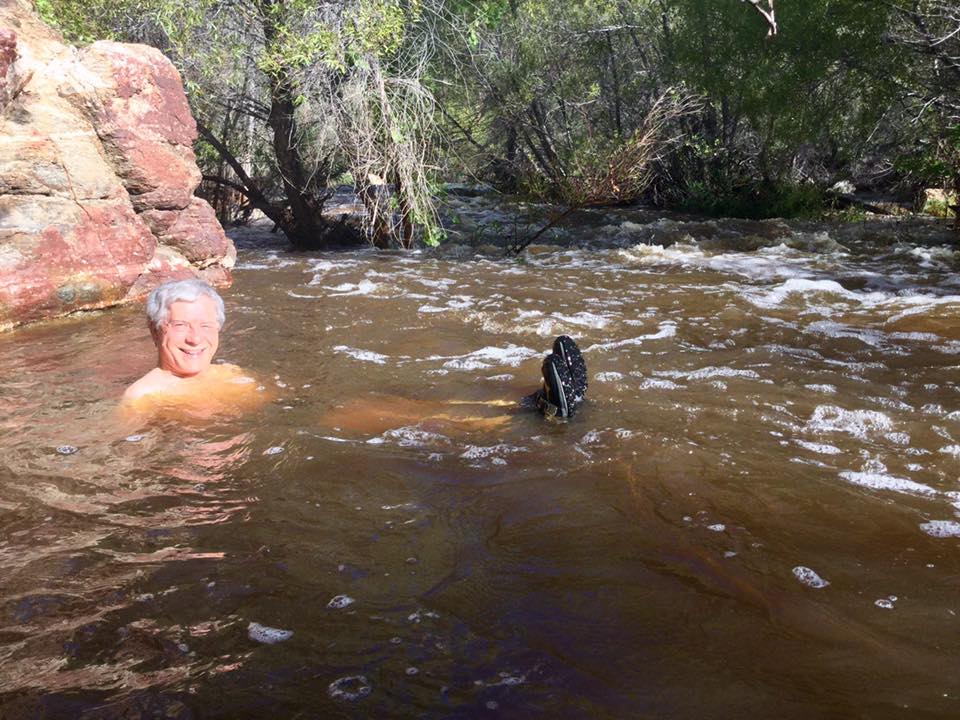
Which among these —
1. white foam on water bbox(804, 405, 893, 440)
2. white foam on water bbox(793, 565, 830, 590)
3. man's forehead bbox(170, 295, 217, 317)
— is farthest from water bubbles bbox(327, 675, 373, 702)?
white foam on water bbox(804, 405, 893, 440)

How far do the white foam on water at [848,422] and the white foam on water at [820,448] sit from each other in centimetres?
21

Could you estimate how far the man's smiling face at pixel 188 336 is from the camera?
416 centimetres

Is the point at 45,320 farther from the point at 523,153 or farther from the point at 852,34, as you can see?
the point at 852,34

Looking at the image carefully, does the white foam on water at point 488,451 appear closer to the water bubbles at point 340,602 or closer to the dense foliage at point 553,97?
the water bubbles at point 340,602

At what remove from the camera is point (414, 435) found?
414 centimetres

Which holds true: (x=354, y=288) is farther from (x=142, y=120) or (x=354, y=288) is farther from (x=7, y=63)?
(x=7, y=63)

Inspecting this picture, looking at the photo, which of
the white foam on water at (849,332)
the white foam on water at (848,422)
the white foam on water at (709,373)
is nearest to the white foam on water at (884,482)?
the white foam on water at (848,422)

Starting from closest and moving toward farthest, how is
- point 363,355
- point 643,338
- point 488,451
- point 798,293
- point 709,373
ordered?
point 488,451
point 709,373
point 363,355
point 643,338
point 798,293

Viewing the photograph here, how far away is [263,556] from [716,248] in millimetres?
10365

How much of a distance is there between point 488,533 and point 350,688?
3.31 ft

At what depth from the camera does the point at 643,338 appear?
21.1ft

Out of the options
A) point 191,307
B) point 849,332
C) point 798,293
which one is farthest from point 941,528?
point 798,293

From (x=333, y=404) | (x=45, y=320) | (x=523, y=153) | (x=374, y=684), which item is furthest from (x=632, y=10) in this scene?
(x=374, y=684)

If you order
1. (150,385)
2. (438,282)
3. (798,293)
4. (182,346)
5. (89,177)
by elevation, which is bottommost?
(798,293)
